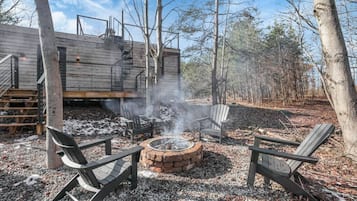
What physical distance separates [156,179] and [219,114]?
2651 mm

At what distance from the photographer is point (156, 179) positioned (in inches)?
105

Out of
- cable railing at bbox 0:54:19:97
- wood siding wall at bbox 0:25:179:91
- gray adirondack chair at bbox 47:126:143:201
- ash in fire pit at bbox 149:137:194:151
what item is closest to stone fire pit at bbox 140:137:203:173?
ash in fire pit at bbox 149:137:194:151

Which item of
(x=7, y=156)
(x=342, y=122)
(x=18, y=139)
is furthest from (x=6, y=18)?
(x=342, y=122)

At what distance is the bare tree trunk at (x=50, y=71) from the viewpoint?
268cm

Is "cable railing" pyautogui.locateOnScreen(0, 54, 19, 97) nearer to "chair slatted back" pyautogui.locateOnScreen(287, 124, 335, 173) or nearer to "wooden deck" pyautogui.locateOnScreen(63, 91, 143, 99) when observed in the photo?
"wooden deck" pyautogui.locateOnScreen(63, 91, 143, 99)

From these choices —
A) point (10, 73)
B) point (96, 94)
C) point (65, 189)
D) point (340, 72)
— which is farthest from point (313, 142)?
point (10, 73)

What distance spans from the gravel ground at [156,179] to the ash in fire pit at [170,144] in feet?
1.38

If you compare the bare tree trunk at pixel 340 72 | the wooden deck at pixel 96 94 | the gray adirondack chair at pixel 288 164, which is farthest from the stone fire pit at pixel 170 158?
the wooden deck at pixel 96 94

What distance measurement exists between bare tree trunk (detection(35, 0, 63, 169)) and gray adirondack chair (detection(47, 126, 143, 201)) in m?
0.86

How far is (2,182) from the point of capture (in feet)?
8.35

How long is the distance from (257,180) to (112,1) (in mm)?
9463

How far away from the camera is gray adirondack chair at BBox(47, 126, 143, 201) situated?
5.96ft

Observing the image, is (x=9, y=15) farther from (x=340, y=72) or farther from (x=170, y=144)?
(x=340, y=72)

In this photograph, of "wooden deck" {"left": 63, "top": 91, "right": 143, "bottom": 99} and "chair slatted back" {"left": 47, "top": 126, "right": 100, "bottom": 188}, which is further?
"wooden deck" {"left": 63, "top": 91, "right": 143, "bottom": 99}
